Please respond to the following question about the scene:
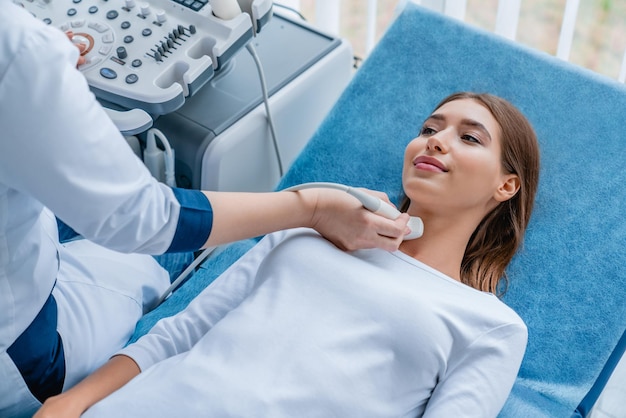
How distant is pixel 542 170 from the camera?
62.7 inches

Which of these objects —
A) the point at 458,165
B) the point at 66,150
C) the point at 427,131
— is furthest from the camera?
the point at 427,131

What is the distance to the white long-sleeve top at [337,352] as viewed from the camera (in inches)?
47.3

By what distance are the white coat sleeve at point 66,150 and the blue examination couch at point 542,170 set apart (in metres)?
0.57

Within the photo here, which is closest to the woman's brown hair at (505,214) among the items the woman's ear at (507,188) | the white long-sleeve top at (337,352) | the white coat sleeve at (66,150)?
the woman's ear at (507,188)

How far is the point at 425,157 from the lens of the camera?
4.64 ft

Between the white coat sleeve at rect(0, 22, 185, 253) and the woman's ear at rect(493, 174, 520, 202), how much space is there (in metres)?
0.72

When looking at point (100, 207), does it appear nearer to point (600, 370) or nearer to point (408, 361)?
point (408, 361)

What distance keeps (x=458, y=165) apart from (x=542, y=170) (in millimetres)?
296

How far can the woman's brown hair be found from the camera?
1464 mm

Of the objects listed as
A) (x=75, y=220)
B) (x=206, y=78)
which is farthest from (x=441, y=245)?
(x=75, y=220)

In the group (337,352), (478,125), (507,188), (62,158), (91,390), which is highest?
(62,158)

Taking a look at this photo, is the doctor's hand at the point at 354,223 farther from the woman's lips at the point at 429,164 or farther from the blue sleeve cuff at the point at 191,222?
the blue sleeve cuff at the point at 191,222

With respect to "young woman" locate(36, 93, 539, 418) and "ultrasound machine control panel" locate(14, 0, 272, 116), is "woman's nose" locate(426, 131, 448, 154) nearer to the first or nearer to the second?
"young woman" locate(36, 93, 539, 418)

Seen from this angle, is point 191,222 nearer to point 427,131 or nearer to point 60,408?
point 60,408
